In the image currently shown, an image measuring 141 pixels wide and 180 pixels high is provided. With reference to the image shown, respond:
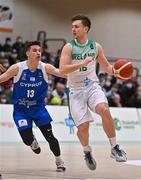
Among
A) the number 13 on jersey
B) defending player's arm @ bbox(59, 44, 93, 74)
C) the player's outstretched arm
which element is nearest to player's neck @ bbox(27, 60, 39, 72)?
the player's outstretched arm

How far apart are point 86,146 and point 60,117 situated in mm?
7549

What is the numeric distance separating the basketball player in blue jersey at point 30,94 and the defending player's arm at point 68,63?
55 cm

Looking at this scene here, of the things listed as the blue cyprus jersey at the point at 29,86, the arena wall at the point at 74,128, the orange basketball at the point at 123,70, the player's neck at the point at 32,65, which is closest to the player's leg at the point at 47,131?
the blue cyprus jersey at the point at 29,86

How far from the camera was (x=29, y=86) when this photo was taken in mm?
8023

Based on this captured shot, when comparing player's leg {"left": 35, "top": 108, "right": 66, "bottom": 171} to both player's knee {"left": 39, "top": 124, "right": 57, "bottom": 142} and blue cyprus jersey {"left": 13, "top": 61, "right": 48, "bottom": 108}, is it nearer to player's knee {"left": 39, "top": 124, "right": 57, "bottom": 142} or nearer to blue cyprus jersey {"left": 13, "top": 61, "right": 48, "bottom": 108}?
player's knee {"left": 39, "top": 124, "right": 57, "bottom": 142}

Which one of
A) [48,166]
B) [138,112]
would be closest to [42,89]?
[48,166]

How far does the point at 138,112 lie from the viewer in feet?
54.9

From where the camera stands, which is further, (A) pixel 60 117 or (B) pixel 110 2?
(B) pixel 110 2

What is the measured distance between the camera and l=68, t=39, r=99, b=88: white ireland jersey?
755cm

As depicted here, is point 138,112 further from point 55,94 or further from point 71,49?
point 71,49

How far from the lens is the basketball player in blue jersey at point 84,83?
7.48 metres

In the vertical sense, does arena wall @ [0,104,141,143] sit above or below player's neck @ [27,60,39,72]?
below

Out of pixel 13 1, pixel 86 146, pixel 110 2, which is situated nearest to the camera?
pixel 86 146

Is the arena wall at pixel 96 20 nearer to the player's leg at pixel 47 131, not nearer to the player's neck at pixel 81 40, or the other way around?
the player's leg at pixel 47 131
